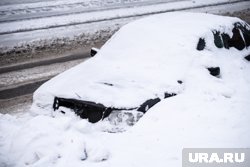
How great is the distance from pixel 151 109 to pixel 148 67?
0.93m

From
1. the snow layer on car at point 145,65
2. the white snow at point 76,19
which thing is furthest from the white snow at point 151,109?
the white snow at point 76,19

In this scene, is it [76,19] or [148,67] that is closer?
[148,67]

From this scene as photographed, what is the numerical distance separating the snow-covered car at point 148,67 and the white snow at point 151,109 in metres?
0.02

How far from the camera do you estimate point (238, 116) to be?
4.96 meters

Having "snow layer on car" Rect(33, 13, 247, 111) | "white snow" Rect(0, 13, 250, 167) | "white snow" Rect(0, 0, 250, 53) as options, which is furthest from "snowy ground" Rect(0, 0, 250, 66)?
"white snow" Rect(0, 13, 250, 167)

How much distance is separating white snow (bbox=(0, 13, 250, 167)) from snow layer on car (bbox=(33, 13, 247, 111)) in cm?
2

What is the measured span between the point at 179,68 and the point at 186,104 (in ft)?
2.48

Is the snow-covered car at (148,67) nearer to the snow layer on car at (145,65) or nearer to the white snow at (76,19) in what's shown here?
the snow layer on car at (145,65)

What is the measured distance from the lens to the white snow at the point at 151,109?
4.32m

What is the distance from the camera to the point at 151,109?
4883 millimetres

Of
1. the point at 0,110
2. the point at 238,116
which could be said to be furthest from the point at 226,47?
the point at 0,110

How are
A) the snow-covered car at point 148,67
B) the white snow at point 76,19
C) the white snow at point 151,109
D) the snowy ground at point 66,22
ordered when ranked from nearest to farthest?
the white snow at point 151,109 → the snow-covered car at point 148,67 → the snowy ground at point 66,22 → the white snow at point 76,19

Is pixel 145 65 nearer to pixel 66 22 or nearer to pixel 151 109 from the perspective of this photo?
A: pixel 151 109

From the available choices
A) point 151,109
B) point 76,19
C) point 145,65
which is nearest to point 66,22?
point 76,19
